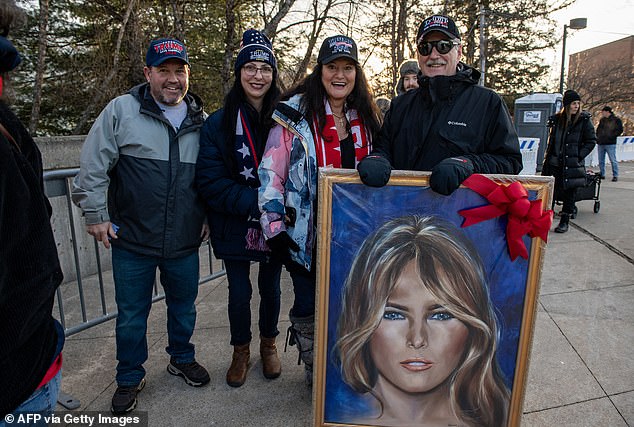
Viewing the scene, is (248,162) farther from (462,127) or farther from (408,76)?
(408,76)

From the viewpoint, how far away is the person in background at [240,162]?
8.78ft

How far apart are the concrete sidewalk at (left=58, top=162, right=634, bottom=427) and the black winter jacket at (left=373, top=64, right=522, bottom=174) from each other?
1.59 meters

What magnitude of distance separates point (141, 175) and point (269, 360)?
1.49m

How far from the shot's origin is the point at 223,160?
2725 millimetres

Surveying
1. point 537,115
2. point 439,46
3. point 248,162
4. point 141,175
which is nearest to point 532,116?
point 537,115

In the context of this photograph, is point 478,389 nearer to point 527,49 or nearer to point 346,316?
point 346,316

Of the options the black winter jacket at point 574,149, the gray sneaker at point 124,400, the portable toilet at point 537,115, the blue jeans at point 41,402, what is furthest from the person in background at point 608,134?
the blue jeans at point 41,402

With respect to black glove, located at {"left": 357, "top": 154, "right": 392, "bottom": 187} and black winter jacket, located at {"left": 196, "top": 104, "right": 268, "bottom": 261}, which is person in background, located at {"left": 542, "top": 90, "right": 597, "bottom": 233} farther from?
black glove, located at {"left": 357, "top": 154, "right": 392, "bottom": 187}

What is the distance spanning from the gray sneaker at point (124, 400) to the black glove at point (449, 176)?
221 centimetres

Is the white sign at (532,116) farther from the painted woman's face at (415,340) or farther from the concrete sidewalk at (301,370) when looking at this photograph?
the painted woman's face at (415,340)

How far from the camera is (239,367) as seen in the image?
120 inches

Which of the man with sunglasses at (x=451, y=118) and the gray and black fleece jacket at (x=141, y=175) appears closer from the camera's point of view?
the man with sunglasses at (x=451, y=118)

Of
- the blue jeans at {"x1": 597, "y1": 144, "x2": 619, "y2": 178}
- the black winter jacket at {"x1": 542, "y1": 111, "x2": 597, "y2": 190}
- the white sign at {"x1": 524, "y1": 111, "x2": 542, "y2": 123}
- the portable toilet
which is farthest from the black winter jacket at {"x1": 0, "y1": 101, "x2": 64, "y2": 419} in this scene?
the white sign at {"x1": 524, "y1": 111, "x2": 542, "y2": 123}

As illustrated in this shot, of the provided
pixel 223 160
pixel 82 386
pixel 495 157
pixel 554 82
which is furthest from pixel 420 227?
pixel 554 82
